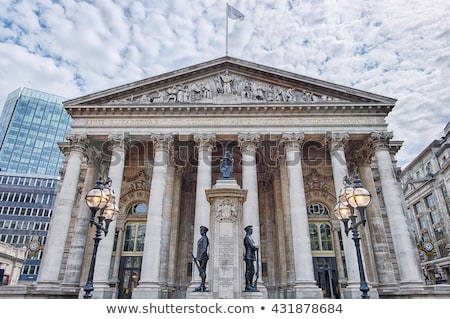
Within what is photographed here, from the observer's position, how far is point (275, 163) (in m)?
27.1

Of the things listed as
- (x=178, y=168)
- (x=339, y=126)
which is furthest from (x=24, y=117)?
→ (x=339, y=126)

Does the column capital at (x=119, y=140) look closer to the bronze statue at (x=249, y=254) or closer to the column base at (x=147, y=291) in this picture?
the column base at (x=147, y=291)

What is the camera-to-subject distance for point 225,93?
24266 millimetres

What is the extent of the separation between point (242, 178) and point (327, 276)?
10.1 m

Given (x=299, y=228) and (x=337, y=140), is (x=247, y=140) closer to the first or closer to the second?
(x=337, y=140)

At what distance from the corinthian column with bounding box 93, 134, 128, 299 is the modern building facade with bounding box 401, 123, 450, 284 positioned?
4053 centimetres

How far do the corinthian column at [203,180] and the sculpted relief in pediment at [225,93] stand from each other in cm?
306

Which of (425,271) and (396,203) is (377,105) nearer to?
(396,203)

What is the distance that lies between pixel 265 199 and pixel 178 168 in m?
8.22

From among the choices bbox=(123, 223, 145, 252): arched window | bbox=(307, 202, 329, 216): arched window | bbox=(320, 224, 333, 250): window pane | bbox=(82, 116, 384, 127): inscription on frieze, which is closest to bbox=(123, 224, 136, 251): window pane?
bbox=(123, 223, 145, 252): arched window

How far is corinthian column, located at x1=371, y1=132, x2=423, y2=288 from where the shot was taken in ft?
64.8

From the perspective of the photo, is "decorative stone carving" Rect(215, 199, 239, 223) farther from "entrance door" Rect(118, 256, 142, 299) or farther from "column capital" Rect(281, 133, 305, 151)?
"entrance door" Rect(118, 256, 142, 299)

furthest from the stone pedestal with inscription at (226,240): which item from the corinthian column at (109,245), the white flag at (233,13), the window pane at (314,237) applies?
the white flag at (233,13)
